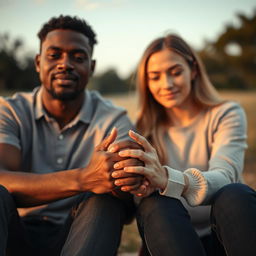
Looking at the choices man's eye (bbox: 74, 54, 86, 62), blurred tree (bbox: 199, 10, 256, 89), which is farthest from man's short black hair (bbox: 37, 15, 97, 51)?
blurred tree (bbox: 199, 10, 256, 89)

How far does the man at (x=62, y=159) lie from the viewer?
2.01m

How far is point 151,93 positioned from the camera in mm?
3021

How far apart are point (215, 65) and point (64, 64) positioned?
79.1 feet

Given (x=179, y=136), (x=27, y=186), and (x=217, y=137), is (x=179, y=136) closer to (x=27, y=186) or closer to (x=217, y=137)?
(x=217, y=137)

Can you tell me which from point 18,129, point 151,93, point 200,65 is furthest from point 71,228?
point 200,65

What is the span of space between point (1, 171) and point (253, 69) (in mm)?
24656

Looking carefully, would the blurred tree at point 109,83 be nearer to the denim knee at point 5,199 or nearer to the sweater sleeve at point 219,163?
the sweater sleeve at point 219,163

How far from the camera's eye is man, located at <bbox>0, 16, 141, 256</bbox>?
6.59 ft

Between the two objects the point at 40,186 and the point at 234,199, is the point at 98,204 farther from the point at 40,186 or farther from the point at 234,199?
the point at 234,199

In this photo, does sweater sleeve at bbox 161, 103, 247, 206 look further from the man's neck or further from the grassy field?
the man's neck

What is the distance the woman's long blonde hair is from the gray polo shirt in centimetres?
23

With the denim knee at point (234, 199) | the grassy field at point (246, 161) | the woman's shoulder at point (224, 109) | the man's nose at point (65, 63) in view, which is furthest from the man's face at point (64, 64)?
the denim knee at point (234, 199)

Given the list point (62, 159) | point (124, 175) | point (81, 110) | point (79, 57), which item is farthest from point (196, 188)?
point (79, 57)

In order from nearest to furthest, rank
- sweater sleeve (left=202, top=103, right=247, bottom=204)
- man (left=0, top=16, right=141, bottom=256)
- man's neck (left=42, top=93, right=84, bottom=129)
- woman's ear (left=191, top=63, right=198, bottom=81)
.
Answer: man (left=0, top=16, right=141, bottom=256), sweater sleeve (left=202, top=103, right=247, bottom=204), man's neck (left=42, top=93, right=84, bottom=129), woman's ear (left=191, top=63, right=198, bottom=81)
